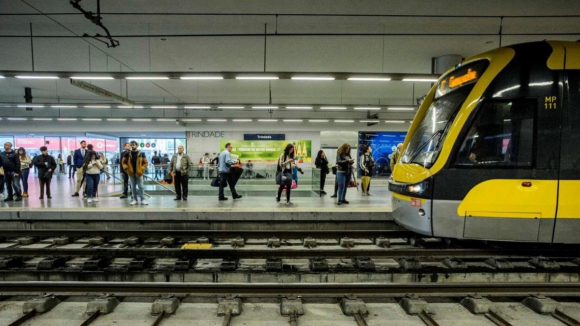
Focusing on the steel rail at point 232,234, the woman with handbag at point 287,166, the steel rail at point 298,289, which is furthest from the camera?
the woman with handbag at point 287,166

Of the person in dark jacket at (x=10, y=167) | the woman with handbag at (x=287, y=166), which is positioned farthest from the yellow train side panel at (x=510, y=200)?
the person in dark jacket at (x=10, y=167)

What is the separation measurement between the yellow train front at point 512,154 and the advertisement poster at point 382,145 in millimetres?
15506

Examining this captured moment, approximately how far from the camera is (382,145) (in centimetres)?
1889

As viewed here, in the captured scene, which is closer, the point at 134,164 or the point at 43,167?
the point at 134,164

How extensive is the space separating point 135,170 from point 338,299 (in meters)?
6.67

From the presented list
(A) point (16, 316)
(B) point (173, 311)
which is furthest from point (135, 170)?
(B) point (173, 311)

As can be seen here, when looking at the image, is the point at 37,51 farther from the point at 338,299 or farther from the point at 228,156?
the point at 338,299

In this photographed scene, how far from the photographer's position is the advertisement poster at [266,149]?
18531 millimetres

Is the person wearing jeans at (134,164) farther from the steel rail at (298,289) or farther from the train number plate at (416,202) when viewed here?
the train number plate at (416,202)

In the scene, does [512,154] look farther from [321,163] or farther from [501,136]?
[321,163]

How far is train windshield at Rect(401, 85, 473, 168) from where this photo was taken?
3518 millimetres

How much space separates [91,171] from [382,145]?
56.8ft

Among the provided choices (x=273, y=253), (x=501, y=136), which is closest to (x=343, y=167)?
(x=273, y=253)

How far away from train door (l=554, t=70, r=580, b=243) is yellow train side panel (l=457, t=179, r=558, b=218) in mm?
118
